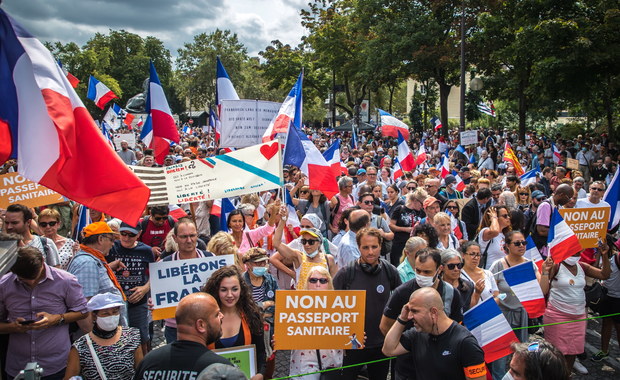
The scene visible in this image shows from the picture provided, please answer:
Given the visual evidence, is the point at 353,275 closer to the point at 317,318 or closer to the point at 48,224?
the point at 317,318

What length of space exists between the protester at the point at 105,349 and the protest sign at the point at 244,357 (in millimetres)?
622

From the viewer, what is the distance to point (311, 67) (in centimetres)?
4606

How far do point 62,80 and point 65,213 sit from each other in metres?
4.99

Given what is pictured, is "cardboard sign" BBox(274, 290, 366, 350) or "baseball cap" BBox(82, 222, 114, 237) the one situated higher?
"baseball cap" BBox(82, 222, 114, 237)


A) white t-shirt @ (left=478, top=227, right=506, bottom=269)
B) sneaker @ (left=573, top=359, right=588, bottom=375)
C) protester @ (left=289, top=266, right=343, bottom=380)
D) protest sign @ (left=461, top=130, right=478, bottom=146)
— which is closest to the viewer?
protester @ (left=289, top=266, right=343, bottom=380)

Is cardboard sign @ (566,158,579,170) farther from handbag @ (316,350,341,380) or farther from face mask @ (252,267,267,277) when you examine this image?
handbag @ (316,350,341,380)

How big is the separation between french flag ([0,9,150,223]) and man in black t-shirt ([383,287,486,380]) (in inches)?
77.7

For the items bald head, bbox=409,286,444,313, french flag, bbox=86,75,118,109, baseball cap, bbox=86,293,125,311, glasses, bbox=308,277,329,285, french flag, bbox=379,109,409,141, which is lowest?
glasses, bbox=308,277,329,285

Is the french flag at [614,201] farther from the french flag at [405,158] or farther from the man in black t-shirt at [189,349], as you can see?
the man in black t-shirt at [189,349]

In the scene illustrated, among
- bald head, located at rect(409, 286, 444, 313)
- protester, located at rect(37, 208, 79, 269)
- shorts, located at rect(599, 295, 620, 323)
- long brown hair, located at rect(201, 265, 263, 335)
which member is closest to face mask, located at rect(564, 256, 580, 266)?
shorts, located at rect(599, 295, 620, 323)

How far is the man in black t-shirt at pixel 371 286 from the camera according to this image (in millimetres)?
4758

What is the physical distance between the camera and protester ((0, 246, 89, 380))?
164 inches

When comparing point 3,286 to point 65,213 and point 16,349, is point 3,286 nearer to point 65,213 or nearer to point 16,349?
point 16,349

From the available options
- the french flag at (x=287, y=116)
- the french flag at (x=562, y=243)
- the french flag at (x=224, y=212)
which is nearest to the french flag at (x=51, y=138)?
the french flag at (x=562, y=243)
